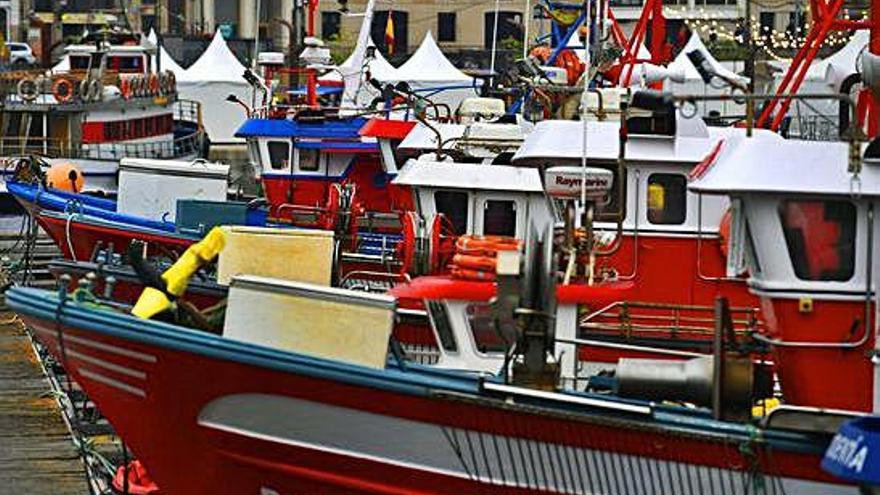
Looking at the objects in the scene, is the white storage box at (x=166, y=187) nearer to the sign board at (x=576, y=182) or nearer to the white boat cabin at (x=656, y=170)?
the white boat cabin at (x=656, y=170)

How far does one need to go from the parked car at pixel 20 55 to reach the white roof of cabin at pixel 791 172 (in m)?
48.5

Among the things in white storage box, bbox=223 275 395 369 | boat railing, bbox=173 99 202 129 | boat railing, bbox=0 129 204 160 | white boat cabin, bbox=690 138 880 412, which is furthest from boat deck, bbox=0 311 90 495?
boat railing, bbox=173 99 202 129

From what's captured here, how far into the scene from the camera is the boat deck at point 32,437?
47.2 ft

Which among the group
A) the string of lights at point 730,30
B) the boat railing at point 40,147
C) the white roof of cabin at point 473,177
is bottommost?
the boat railing at point 40,147

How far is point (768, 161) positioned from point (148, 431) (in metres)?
3.59

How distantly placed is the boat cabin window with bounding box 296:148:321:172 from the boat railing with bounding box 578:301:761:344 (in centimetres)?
1027

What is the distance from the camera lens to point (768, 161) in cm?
1041

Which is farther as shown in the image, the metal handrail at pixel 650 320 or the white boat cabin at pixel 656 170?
the white boat cabin at pixel 656 170

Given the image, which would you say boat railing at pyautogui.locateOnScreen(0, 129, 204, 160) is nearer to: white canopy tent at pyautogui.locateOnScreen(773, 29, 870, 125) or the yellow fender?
white canopy tent at pyautogui.locateOnScreen(773, 29, 870, 125)

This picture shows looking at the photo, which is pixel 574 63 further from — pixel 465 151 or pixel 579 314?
pixel 579 314

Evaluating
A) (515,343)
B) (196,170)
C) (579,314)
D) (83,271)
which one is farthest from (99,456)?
(196,170)

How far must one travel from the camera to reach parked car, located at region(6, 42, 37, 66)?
59.0 meters

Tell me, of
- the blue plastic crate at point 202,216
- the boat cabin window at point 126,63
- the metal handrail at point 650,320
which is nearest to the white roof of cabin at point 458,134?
the blue plastic crate at point 202,216

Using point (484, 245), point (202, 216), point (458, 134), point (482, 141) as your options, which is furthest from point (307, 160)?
point (484, 245)
